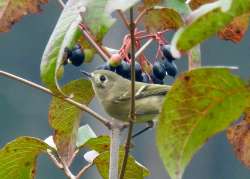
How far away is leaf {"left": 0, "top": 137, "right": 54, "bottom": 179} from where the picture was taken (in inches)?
98.6

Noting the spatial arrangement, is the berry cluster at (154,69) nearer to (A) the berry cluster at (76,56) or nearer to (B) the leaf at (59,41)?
(A) the berry cluster at (76,56)

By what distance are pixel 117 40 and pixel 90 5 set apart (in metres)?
9.52

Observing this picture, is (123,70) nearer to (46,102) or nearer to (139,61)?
(139,61)

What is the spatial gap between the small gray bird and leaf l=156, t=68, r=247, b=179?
0.81 meters

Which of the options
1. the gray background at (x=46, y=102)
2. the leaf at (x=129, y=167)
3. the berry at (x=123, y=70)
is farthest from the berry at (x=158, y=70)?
the gray background at (x=46, y=102)

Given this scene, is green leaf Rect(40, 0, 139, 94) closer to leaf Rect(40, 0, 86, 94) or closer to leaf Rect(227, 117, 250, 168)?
leaf Rect(40, 0, 86, 94)

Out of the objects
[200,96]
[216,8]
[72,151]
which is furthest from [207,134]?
[72,151]

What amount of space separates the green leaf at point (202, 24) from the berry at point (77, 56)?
74 centimetres

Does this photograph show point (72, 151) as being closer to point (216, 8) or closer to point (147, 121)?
point (147, 121)

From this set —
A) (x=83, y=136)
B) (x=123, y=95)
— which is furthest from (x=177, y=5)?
(x=123, y=95)

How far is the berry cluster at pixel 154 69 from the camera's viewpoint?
8.38 feet

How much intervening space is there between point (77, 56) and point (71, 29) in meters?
0.48

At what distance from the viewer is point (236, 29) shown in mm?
2395

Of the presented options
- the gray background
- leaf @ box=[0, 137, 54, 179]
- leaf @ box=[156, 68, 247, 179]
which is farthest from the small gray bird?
the gray background
